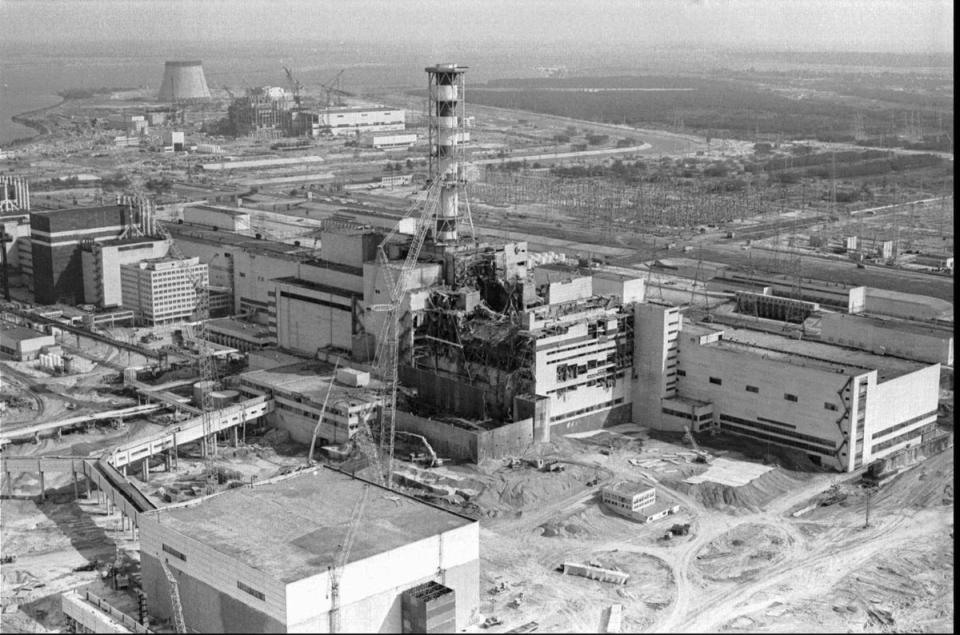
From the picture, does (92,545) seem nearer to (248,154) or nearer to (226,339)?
(226,339)

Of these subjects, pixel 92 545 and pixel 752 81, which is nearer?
pixel 92 545

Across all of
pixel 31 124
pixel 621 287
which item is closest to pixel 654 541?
pixel 621 287

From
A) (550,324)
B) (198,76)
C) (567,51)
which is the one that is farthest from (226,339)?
(198,76)

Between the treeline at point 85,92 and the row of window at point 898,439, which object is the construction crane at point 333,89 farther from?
the row of window at point 898,439

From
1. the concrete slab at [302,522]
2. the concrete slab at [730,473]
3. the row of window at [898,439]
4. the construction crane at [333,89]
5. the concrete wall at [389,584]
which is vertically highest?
the construction crane at [333,89]

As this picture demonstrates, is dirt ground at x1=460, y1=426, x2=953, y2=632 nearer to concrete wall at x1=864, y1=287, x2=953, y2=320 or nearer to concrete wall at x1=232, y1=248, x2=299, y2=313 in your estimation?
concrete wall at x1=864, y1=287, x2=953, y2=320

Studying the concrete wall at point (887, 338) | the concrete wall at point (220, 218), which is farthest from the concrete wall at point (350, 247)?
the concrete wall at point (220, 218)
